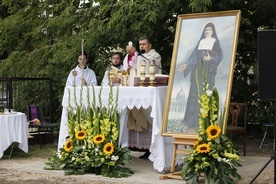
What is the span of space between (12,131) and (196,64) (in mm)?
4095

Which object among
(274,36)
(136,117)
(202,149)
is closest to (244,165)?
(136,117)

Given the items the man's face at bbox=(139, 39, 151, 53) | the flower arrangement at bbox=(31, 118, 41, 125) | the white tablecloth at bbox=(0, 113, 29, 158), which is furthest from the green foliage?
the white tablecloth at bbox=(0, 113, 29, 158)

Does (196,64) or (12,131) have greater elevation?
(196,64)

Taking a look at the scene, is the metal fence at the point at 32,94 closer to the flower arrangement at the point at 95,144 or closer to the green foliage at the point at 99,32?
the green foliage at the point at 99,32

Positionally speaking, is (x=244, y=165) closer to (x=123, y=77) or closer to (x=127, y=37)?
(x=123, y=77)

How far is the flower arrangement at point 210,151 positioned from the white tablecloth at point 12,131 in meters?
4.24

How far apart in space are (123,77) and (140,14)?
2.74 metres

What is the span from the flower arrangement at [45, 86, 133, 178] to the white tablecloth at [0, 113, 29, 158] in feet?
6.76

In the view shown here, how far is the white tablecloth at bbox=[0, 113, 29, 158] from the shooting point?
1089cm


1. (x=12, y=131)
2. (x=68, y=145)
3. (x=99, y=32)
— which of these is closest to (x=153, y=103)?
(x=68, y=145)

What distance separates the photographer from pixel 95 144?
29.3ft

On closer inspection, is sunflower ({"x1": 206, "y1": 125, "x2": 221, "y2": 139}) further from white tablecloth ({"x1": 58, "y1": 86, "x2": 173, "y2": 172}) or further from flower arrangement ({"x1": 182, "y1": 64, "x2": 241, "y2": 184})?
white tablecloth ({"x1": 58, "y1": 86, "x2": 173, "y2": 172})

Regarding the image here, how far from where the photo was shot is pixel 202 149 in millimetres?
7609

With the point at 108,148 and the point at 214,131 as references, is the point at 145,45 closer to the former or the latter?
the point at 108,148
